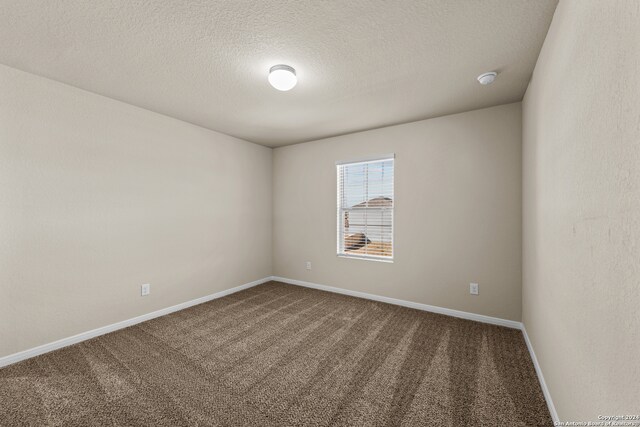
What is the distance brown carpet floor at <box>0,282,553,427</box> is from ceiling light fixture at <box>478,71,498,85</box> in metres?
2.43

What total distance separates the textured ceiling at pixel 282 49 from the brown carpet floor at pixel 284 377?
247 centimetres

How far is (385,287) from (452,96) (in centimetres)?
251

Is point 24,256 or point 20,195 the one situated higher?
point 20,195

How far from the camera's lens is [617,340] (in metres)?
0.84

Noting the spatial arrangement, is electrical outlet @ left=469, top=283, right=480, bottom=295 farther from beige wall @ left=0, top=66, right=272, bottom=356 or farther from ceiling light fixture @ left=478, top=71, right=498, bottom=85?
beige wall @ left=0, top=66, right=272, bottom=356

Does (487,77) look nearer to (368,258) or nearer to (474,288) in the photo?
(474,288)

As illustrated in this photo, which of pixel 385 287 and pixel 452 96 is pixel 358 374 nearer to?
pixel 385 287

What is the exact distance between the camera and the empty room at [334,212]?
1187mm

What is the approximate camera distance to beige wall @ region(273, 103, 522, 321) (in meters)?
2.88

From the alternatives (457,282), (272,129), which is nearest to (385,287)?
(457,282)

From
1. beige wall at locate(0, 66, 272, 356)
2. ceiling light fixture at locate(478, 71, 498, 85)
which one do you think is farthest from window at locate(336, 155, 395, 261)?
beige wall at locate(0, 66, 272, 356)

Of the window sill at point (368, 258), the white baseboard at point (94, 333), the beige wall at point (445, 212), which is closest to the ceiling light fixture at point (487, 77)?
the beige wall at point (445, 212)

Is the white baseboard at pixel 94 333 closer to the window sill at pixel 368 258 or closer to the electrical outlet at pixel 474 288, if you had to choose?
the window sill at pixel 368 258

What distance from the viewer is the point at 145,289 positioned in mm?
3066
